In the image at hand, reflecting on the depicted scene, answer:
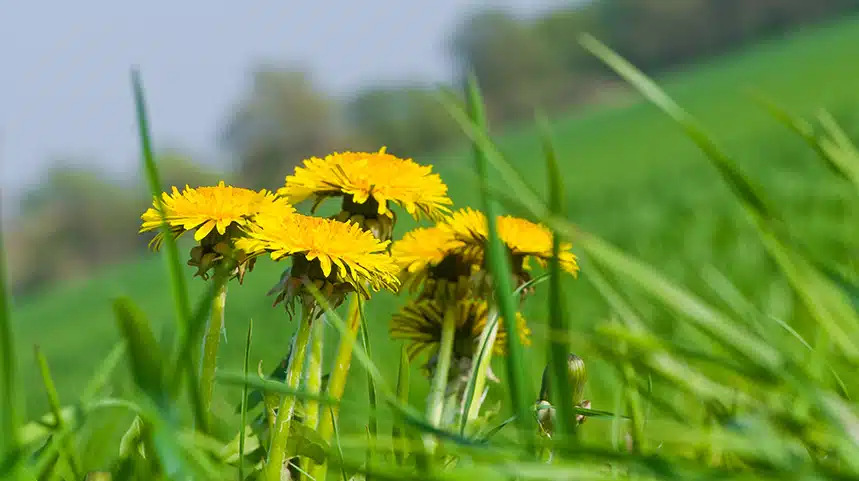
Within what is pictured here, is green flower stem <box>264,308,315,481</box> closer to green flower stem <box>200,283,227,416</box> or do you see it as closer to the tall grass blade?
green flower stem <box>200,283,227,416</box>

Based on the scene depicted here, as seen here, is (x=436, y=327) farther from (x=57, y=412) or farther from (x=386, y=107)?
(x=386, y=107)

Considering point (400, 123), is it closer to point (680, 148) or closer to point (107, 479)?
point (680, 148)

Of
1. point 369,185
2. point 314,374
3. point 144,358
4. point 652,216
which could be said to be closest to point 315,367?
point 314,374

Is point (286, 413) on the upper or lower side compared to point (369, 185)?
lower

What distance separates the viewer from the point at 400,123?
1030 inches

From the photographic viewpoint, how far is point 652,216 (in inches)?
207

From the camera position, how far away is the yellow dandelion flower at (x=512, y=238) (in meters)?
0.51

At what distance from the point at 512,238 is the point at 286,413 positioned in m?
0.19

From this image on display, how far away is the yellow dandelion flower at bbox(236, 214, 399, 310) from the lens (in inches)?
16.8

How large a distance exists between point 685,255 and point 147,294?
8144 millimetres

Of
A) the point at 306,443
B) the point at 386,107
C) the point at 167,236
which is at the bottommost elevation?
the point at 306,443

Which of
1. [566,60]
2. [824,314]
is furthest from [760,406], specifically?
[566,60]

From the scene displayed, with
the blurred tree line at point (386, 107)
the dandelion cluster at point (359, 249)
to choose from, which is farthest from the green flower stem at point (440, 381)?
the blurred tree line at point (386, 107)

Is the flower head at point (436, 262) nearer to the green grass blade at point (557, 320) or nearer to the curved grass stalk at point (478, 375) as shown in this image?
the curved grass stalk at point (478, 375)
